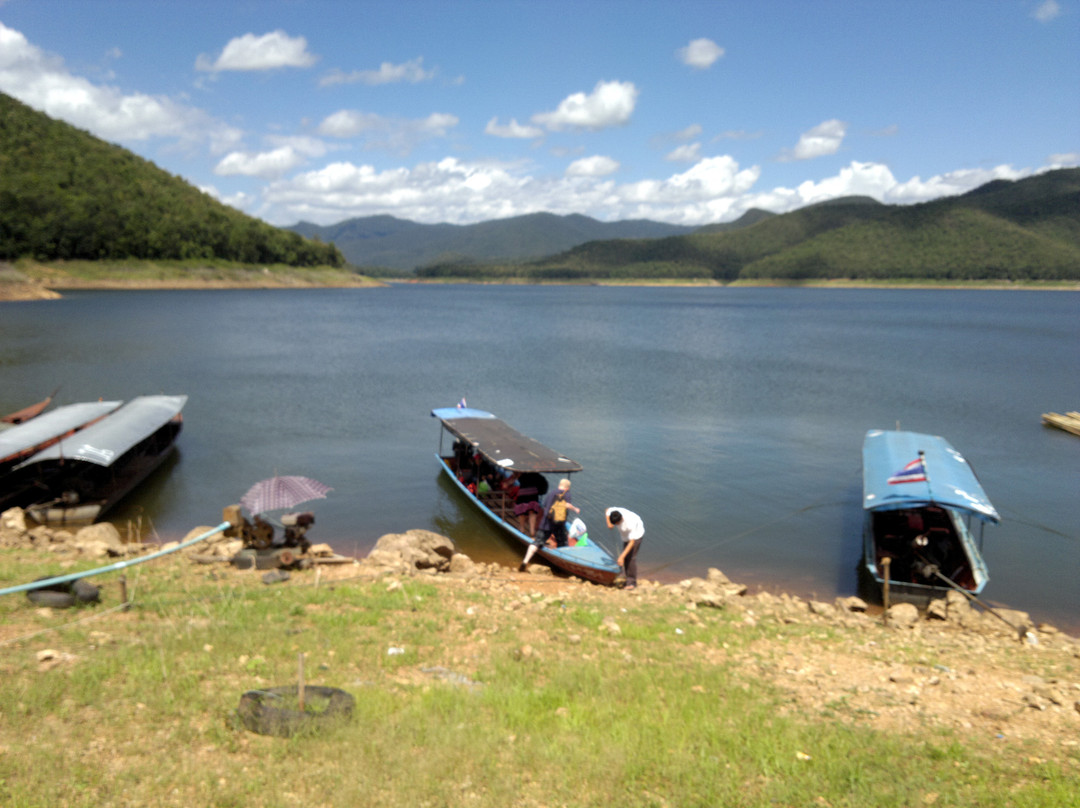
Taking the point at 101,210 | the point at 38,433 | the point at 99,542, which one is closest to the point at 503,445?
the point at 99,542

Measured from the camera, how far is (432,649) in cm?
888

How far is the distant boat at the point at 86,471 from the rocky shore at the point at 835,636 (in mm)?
1075

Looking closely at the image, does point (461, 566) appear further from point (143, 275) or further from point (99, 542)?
point (143, 275)

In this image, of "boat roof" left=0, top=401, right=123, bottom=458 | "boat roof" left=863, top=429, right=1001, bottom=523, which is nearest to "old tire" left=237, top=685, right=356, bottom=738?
"boat roof" left=863, top=429, right=1001, bottom=523

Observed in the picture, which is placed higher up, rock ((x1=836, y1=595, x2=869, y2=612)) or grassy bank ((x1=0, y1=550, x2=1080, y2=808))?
grassy bank ((x1=0, y1=550, x2=1080, y2=808))

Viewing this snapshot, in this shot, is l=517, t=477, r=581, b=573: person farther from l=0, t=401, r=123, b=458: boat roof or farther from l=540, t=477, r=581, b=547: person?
l=0, t=401, r=123, b=458: boat roof

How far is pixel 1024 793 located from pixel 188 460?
2489 centimetres

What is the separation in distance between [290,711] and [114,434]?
53.6 ft

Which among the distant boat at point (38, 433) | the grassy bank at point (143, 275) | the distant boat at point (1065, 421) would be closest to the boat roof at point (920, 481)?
the distant boat at point (1065, 421)

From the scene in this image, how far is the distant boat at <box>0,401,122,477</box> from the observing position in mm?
18297

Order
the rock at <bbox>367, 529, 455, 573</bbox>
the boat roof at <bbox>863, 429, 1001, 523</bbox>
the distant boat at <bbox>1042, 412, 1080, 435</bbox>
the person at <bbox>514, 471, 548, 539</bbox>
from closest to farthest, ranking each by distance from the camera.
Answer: the rock at <bbox>367, 529, 455, 573</bbox> → the boat roof at <bbox>863, 429, 1001, 523</bbox> → the person at <bbox>514, 471, 548, 539</bbox> → the distant boat at <bbox>1042, 412, 1080, 435</bbox>

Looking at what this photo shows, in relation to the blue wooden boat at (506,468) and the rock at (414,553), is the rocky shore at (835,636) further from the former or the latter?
the blue wooden boat at (506,468)

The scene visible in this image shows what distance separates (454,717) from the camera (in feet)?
22.7

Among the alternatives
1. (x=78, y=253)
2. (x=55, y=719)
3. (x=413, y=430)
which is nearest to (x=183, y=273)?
(x=78, y=253)
